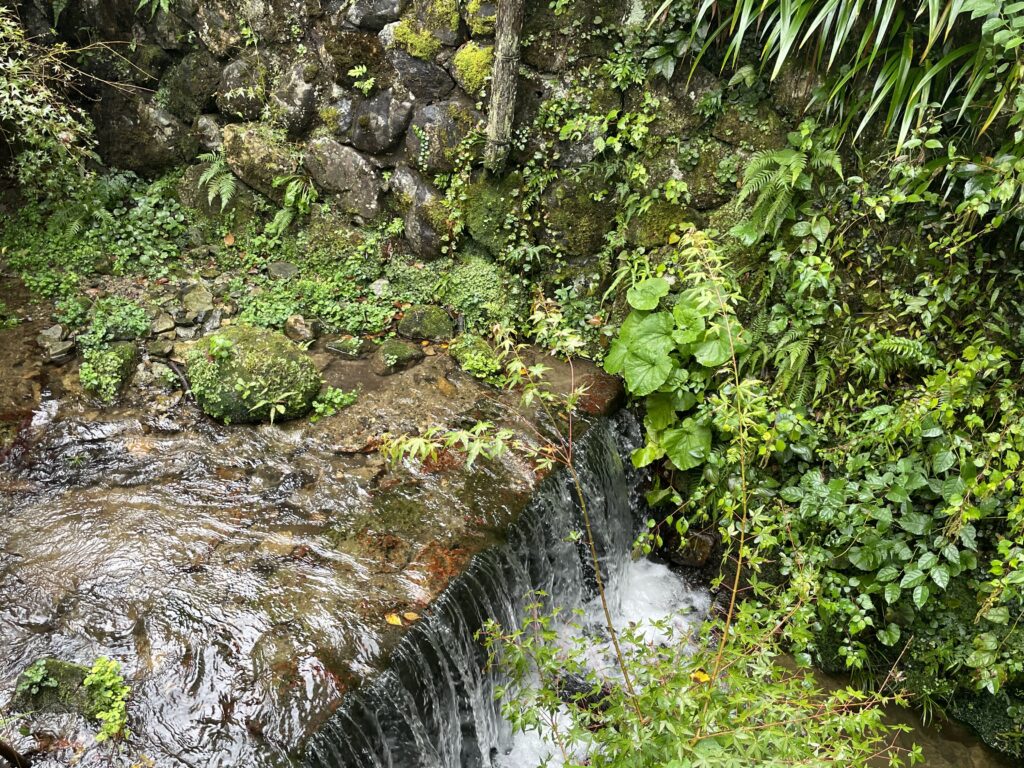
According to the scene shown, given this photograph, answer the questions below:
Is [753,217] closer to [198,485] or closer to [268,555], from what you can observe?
[268,555]

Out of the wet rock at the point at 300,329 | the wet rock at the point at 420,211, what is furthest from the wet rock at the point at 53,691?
the wet rock at the point at 420,211

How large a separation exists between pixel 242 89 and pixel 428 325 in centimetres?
292

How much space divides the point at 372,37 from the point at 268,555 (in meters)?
4.41

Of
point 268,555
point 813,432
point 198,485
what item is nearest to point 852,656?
point 813,432

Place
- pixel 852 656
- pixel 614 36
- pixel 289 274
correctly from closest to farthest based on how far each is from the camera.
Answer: pixel 852 656
pixel 614 36
pixel 289 274

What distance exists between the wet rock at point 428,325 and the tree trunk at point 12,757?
149 inches

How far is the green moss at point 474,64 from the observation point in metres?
5.15

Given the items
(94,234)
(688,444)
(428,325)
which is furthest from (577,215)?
(94,234)

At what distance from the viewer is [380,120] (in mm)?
5559

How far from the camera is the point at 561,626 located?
450 cm

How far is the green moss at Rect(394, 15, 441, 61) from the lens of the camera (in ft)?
17.2

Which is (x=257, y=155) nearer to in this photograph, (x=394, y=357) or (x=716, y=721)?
(x=394, y=357)

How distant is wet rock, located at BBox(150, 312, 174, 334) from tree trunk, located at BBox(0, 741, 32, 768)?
133 inches

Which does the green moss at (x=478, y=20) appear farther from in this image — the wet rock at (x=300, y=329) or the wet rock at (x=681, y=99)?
the wet rock at (x=300, y=329)
